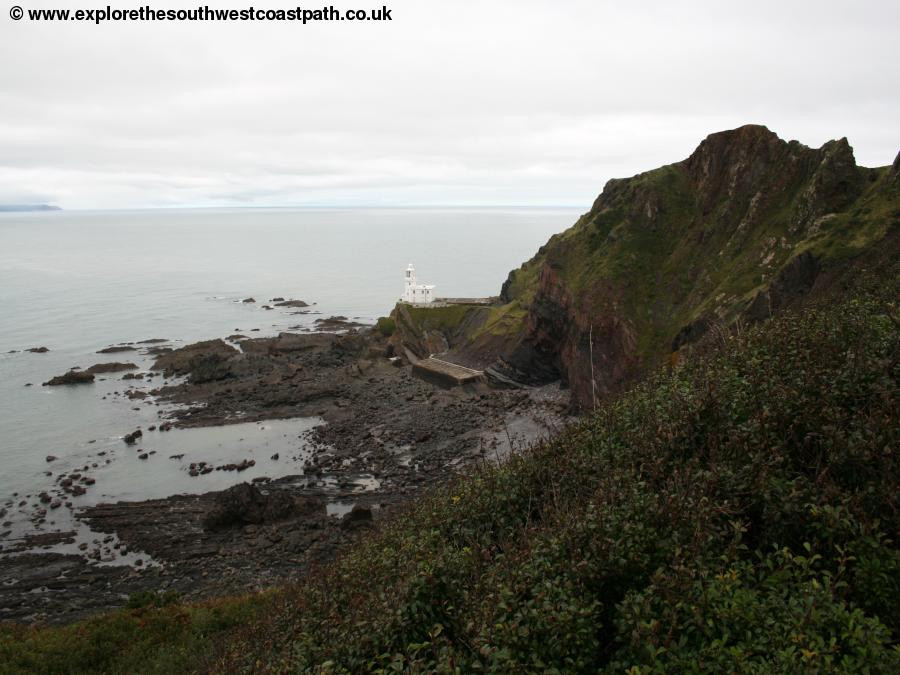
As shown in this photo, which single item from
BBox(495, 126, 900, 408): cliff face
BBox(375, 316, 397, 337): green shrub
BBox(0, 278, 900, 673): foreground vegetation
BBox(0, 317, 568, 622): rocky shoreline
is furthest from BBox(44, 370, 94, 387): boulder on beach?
BBox(0, 278, 900, 673): foreground vegetation

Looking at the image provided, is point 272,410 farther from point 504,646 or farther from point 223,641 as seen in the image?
point 504,646

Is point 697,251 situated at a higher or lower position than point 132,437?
higher

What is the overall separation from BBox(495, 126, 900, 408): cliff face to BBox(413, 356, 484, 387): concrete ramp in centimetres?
313

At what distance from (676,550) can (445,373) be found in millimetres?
49738

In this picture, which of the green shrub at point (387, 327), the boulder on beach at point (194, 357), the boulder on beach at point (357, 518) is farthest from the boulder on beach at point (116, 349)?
the boulder on beach at point (357, 518)

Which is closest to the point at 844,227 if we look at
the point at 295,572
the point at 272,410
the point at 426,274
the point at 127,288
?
the point at 295,572

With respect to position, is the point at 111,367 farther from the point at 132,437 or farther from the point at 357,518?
the point at 357,518

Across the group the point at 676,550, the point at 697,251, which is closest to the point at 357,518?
the point at 676,550

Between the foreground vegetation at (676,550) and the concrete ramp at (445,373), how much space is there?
40.9m

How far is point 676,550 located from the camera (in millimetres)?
9000

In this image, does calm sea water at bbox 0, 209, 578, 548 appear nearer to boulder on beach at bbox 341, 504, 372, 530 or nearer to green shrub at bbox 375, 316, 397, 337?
boulder on beach at bbox 341, 504, 372, 530

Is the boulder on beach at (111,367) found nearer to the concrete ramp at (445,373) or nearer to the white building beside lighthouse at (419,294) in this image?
the concrete ramp at (445,373)

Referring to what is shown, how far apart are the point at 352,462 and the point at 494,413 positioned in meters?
12.6

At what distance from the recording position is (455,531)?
536 inches
